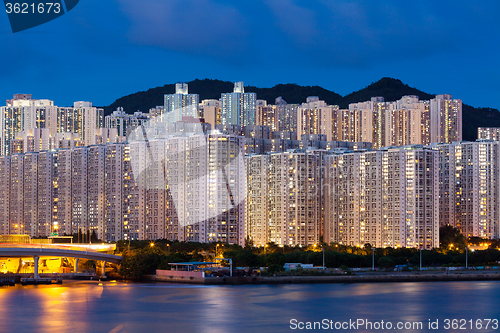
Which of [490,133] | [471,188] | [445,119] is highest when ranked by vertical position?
[445,119]

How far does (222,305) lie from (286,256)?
18.0 m

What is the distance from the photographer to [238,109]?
3952 inches

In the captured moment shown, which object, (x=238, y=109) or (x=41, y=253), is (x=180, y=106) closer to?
(x=238, y=109)

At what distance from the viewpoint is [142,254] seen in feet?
166

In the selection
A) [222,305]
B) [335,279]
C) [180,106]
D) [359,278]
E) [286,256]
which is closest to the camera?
[222,305]

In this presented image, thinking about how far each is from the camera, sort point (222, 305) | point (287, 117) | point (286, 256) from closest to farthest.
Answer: point (222, 305) → point (286, 256) → point (287, 117)

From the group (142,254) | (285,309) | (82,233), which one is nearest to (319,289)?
(285,309)

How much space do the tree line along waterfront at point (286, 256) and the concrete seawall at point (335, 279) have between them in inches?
34.5

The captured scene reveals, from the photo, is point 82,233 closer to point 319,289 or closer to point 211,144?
point 211,144

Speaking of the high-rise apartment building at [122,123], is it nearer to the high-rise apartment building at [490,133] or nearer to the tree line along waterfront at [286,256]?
the high-rise apartment building at [490,133]

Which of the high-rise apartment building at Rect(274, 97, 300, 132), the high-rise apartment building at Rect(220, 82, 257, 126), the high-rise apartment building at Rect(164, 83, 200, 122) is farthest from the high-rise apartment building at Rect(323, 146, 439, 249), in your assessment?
the high-rise apartment building at Rect(164, 83, 200, 122)

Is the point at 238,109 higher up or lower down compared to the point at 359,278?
higher up

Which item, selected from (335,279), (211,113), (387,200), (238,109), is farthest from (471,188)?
(211,113)

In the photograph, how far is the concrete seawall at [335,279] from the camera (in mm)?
46875
